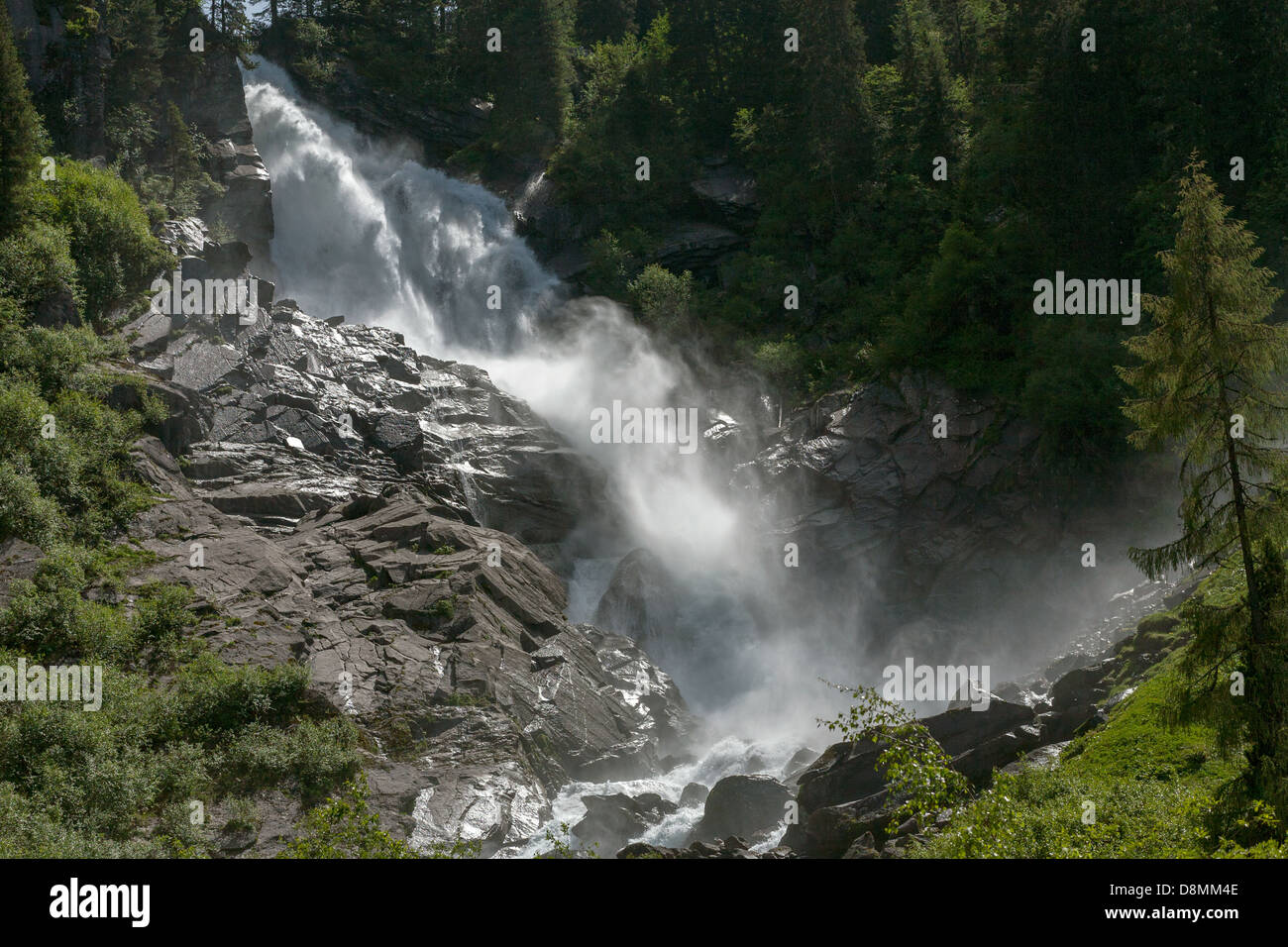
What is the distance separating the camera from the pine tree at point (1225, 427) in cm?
1318

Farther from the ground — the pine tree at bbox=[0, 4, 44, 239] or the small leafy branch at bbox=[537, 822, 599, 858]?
the pine tree at bbox=[0, 4, 44, 239]

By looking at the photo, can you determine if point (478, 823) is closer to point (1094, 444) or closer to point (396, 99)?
point (1094, 444)

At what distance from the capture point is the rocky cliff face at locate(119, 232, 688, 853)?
23.8 metres

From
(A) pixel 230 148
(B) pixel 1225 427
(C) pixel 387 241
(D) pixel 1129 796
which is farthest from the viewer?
(C) pixel 387 241

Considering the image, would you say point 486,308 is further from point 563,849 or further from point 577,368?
point 563,849

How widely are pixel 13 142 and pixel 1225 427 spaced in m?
34.0

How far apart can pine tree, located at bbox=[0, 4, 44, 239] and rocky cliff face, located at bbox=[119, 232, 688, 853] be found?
482 centimetres

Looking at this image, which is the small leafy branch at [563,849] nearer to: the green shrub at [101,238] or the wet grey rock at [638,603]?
the wet grey rock at [638,603]

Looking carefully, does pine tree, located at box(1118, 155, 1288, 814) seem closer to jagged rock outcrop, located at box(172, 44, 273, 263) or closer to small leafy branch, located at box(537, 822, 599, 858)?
small leafy branch, located at box(537, 822, 599, 858)

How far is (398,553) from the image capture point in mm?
28766

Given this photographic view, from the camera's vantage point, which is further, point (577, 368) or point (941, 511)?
point (577, 368)

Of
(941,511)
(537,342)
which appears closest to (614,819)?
(941,511)

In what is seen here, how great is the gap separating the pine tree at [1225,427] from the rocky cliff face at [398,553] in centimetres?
1458

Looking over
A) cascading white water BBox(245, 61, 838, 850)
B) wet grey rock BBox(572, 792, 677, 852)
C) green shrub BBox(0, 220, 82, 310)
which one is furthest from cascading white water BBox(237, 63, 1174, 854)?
green shrub BBox(0, 220, 82, 310)
